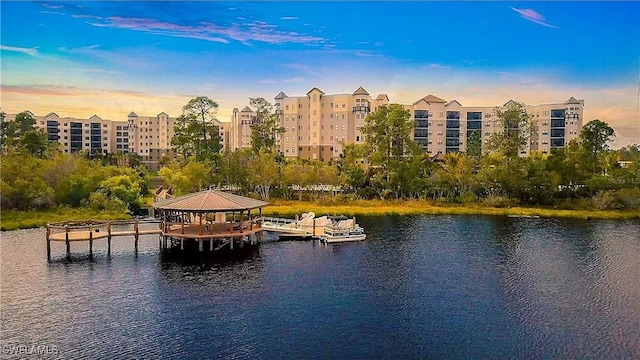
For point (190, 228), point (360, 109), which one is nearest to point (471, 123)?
point (360, 109)

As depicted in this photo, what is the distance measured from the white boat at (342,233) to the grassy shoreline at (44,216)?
18.9 meters

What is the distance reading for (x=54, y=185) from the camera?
4972 cm

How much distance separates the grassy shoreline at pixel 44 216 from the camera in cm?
4134

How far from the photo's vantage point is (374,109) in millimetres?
88438

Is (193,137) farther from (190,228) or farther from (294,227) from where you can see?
(190,228)

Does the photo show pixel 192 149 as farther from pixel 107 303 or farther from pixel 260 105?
pixel 107 303

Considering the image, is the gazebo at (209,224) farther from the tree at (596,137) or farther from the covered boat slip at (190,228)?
the tree at (596,137)

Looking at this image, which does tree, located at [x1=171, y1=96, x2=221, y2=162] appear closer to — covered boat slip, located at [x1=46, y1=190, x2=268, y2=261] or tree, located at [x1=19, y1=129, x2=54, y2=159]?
tree, located at [x1=19, y1=129, x2=54, y2=159]

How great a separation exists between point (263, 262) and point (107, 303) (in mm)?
10221

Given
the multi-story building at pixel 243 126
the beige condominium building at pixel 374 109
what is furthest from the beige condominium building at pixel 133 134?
the beige condominium building at pixel 374 109

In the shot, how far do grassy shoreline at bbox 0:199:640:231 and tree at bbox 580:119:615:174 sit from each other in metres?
12.6

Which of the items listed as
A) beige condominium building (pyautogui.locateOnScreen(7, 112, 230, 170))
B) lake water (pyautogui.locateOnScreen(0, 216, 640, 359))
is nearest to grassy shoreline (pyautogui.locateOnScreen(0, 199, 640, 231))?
lake water (pyautogui.locateOnScreen(0, 216, 640, 359))

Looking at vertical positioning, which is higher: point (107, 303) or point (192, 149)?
point (192, 149)

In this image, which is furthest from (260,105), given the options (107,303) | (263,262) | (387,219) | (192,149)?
(107,303)
